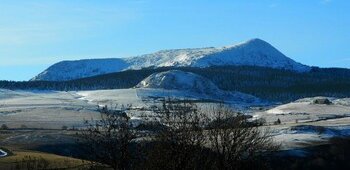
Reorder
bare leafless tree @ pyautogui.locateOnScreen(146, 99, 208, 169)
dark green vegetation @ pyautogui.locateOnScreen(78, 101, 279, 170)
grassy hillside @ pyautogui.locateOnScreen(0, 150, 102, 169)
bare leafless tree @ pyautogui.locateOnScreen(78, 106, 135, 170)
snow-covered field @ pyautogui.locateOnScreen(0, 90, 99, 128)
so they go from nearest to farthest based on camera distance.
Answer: bare leafless tree @ pyautogui.locateOnScreen(146, 99, 208, 169)
dark green vegetation @ pyautogui.locateOnScreen(78, 101, 279, 170)
bare leafless tree @ pyautogui.locateOnScreen(78, 106, 135, 170)
grassy hillside @ pyautogui.locateOnScreen(0, 150, 102, 169)
snow-covered field @ pyautogui.locateOnScreen(0, 90, 99, 128)

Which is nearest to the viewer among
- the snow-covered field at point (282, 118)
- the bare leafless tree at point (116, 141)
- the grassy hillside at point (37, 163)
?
the bare leafless tree at point (116, 141)

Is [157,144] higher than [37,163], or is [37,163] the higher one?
[157,144]

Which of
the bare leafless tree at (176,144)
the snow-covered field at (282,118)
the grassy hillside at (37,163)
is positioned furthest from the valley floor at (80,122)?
the bare leafless tree at (176,144)

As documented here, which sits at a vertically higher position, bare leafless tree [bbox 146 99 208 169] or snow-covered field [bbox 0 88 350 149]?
bare leafless tree [bbox 146 99 208 169]

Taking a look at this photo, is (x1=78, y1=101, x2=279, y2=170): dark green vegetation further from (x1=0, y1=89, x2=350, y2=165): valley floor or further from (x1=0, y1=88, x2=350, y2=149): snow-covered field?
(x1=0, y1=88, x2=350, y2=149): snow-covered field

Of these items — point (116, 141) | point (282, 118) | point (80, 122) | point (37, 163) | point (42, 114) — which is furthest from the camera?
point (282, 118)

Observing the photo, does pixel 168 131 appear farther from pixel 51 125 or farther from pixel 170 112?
pixel 51 125

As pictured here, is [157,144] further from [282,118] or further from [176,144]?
[282,118]

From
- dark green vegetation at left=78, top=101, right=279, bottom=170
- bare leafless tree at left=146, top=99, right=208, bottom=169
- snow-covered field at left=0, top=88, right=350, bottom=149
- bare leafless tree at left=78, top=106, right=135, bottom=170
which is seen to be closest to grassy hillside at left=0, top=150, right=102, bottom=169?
dark green vegetation at left=78, top=101, right=279, bottom=170

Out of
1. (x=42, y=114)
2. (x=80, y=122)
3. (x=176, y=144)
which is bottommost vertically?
(x=80, y=122)

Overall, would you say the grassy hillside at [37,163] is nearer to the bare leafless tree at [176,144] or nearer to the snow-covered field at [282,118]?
the bare leafless tree at [176,144]

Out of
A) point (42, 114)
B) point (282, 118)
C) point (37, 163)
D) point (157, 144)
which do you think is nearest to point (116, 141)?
point (157, 144)

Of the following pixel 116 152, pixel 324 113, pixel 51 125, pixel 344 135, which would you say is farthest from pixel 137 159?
pixel 324 113

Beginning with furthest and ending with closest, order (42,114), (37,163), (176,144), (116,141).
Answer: (42,114)
(37,163)
(116,141)
(176,144)
